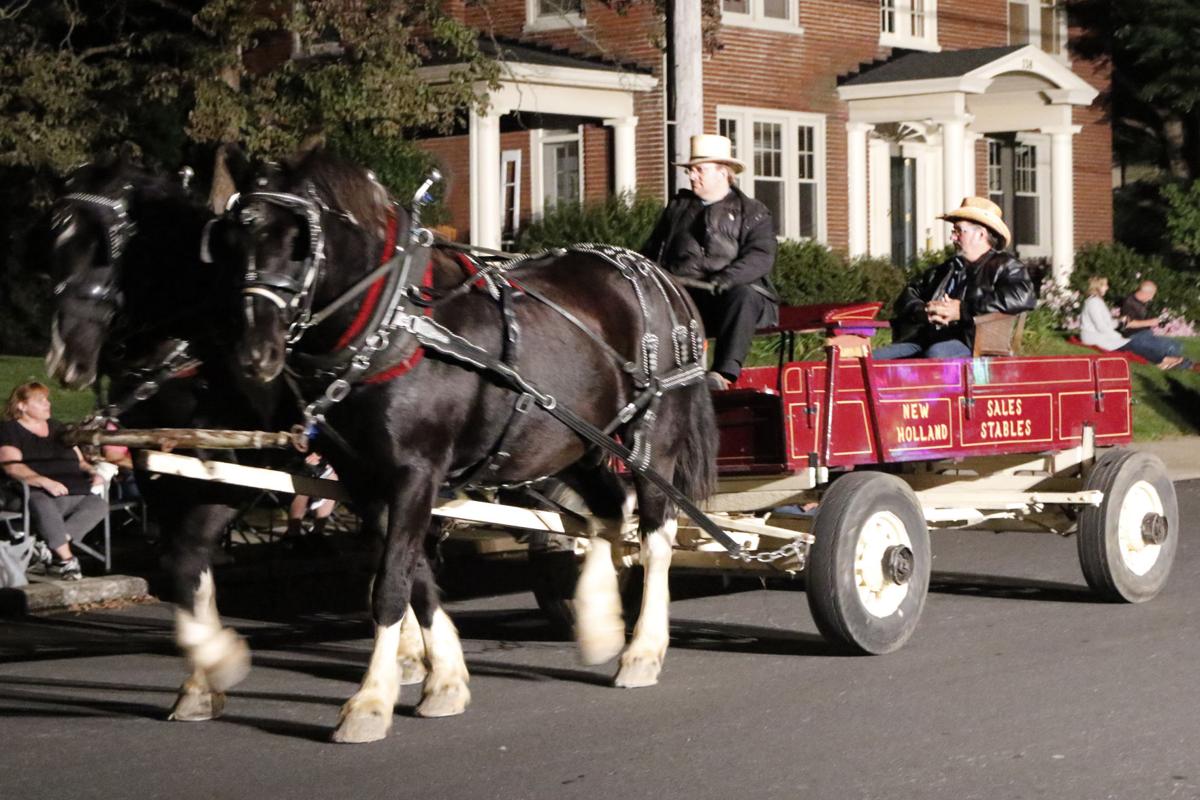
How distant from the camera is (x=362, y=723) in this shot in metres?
6.66

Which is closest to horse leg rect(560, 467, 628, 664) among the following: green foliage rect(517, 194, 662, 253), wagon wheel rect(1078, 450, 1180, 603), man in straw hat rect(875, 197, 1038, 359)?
man in straw hat rect(875, 197, 1038, 359)

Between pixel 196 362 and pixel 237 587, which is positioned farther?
pixel 237 587

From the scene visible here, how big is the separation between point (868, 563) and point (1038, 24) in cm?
2623

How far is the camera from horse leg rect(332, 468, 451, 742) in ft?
21.9

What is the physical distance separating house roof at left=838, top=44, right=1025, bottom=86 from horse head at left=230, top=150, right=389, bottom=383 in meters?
21.0

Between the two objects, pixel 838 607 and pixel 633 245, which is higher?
pixel 633 245

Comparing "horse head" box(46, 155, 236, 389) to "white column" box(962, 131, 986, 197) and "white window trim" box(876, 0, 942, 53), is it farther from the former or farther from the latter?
"white window trim" box(876, 0, 942, 53)

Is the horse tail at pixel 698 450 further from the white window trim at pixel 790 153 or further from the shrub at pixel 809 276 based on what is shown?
the white window trim at pixel 790 153

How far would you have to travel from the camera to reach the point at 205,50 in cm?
1850

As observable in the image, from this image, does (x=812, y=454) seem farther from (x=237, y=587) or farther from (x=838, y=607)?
(x=237, y=587)

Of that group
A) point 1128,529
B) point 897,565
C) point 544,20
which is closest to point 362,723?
point 897,565

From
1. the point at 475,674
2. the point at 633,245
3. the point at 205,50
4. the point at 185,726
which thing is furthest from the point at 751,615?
the point at 633,245

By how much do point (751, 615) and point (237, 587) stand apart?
3.64 metres

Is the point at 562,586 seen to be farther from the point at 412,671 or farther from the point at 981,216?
the point at 981,216
